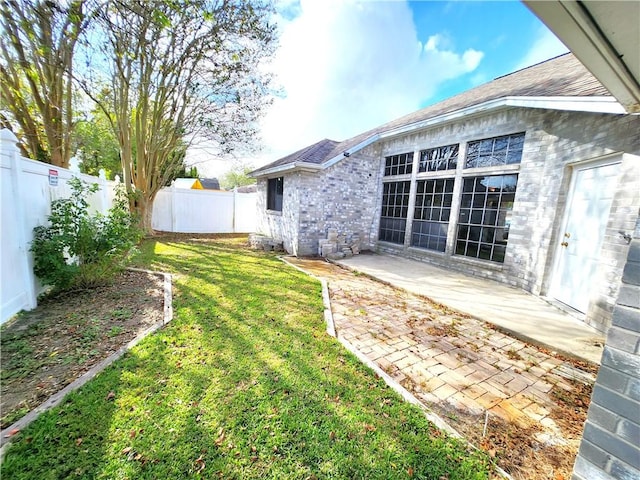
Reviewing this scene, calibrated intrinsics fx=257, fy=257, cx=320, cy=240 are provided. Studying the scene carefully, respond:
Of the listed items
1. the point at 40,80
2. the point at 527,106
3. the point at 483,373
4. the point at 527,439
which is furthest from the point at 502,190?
the point at 40,80

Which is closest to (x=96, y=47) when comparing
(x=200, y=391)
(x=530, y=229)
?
(x=200, y=391)

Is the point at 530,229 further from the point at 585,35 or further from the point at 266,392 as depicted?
the point at 266,392

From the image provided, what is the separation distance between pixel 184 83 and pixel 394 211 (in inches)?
361

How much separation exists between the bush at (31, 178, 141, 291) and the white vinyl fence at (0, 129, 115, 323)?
131 mm

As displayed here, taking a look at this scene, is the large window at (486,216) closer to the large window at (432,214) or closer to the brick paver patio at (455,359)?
the large window at (432,214)

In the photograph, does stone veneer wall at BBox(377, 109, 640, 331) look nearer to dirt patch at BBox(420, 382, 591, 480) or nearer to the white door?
the white door

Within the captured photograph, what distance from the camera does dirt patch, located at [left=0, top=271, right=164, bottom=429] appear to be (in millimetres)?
2316

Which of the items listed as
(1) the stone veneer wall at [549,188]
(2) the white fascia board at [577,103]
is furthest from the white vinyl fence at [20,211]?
(1) the stone veneer wall at [549,188]

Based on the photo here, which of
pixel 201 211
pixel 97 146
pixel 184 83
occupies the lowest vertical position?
pixel 201 211

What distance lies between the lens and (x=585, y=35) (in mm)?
1062

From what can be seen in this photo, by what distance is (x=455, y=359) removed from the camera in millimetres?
3020

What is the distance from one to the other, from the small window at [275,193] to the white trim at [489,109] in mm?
585

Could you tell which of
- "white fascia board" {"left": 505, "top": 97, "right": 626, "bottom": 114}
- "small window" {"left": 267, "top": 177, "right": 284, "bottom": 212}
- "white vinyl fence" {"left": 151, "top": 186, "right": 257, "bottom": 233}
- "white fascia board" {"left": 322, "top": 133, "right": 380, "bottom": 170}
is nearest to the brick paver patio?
"white fascia board" {"left": 505, "top": 97, "right": 626, "bottom": 114}

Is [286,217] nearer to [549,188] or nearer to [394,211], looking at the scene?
[394,211]
